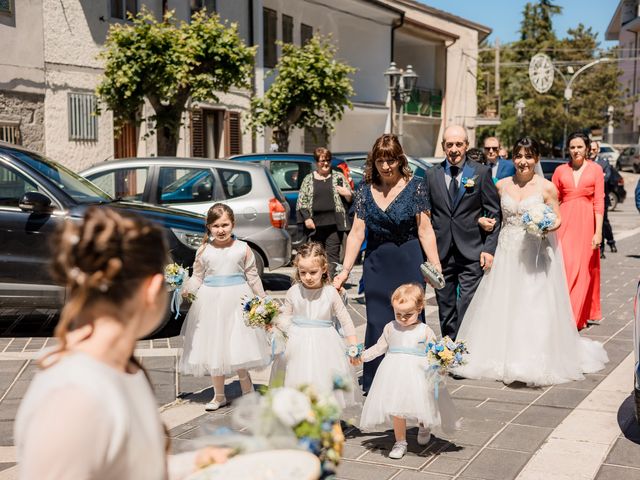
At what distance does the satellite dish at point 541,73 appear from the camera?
4503cm

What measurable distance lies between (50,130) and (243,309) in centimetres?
1360

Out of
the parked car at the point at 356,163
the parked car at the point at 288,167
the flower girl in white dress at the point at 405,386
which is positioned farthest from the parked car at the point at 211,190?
the flower girl in white dress at the point at 405,386

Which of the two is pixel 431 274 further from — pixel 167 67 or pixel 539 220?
pixel 167 67

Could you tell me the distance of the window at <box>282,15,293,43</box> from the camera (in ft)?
95.9

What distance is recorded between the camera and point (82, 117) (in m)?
19.6

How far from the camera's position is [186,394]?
7.09m

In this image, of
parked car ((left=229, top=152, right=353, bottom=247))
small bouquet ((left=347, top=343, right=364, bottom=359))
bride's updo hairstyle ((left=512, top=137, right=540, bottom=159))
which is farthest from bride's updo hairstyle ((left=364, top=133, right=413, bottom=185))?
parked car ((left=229, top=152, right=353, bottom=247))

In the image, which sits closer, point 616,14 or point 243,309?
point 243,309

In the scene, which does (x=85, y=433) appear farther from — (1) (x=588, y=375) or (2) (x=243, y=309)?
(1) (x=588, y=375)

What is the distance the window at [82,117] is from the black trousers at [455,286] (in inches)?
502

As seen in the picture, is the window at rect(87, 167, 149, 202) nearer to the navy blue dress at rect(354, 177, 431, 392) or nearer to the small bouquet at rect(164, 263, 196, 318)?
the small bouquet at rect(164, 263, 196, 318)

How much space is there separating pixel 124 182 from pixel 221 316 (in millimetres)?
5808

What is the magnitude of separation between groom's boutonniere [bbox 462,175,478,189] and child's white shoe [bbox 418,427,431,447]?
242 cm

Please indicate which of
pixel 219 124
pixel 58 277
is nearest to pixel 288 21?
pixel 219 124
